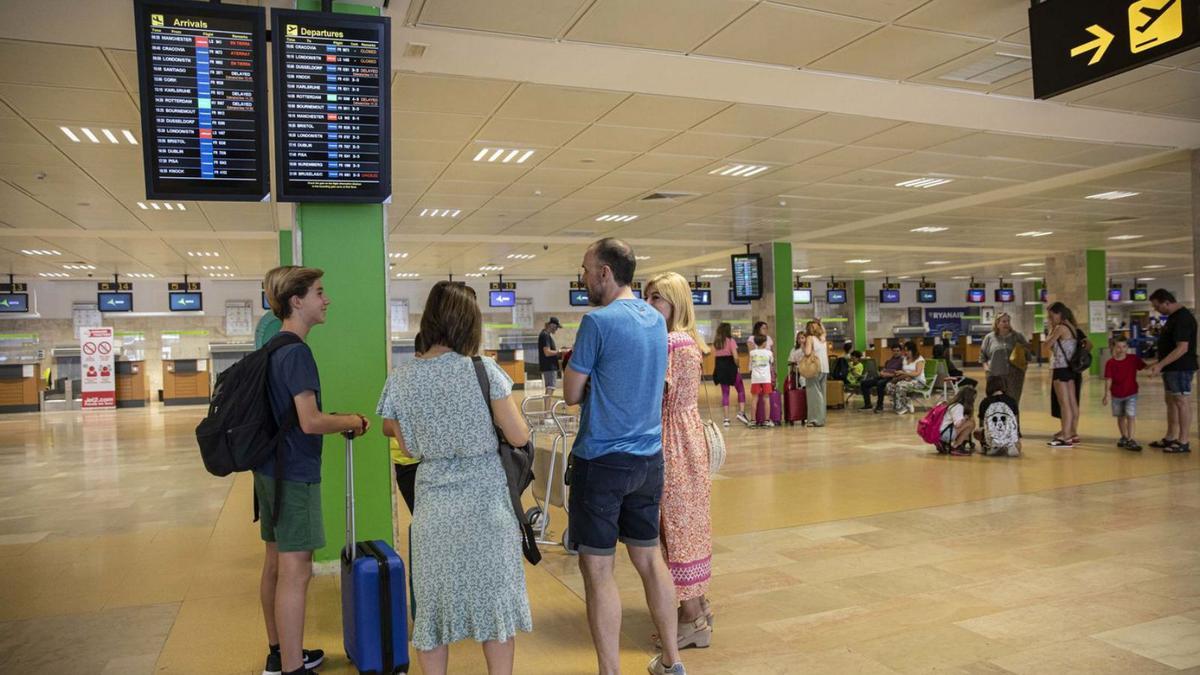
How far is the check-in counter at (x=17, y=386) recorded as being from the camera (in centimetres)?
1880

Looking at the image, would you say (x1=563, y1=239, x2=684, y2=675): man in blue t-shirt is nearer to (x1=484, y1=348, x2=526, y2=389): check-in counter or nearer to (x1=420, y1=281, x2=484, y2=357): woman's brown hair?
(x1=420, y1=281, x2=484, y2=357): woman's brown hair

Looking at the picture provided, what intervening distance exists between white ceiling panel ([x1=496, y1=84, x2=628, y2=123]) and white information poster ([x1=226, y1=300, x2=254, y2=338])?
21040 mm

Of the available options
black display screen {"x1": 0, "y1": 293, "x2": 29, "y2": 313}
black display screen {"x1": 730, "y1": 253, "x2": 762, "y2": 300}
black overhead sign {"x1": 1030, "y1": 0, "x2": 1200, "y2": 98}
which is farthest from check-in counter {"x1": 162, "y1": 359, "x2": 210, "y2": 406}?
black overhead sign {"x1": 1030, "y1": 0, "x2": 1200, "y2": 98}

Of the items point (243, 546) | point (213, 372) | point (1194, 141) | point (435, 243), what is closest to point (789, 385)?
point (1194, 141)

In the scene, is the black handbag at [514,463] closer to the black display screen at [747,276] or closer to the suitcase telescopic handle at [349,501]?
the suitcase telescopic handle at [349,501]

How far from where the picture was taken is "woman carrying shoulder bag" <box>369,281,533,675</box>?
246 centimetres

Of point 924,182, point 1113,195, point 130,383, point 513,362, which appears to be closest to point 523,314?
point 513,362

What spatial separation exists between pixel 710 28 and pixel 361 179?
260 centimetres

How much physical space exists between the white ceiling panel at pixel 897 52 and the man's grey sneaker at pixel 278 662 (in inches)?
200

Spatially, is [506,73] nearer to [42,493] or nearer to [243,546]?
[243,546]

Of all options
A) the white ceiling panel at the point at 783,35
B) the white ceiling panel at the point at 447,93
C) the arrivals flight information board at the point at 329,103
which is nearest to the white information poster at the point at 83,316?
the white ceiling panel at the point at 447,93

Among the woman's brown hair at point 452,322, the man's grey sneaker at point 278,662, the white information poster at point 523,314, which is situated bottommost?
the man's grey sneaker at point 278,662

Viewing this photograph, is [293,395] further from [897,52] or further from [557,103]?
[897,52]

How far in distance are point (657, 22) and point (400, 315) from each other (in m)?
23.2
